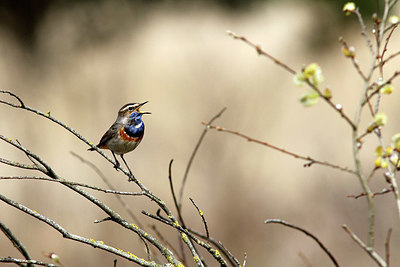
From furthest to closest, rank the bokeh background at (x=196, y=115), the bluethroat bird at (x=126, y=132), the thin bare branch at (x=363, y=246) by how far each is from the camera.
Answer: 1. the bokeh background at (x=196, y=115)
2. the bluethroat bird at (x=126, y=132)
3. the thin bare branch at (x=363, y=246)

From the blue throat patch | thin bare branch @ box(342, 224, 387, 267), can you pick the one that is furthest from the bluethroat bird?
thin bare branch @ box(342, 224, 387, 267)

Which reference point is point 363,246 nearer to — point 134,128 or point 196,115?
point 134,128

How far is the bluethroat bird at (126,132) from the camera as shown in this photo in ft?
6.18

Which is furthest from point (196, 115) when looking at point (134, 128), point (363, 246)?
point (363, 246)

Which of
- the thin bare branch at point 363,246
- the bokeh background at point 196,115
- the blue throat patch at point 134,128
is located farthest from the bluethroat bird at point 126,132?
the bokeh background at point 196,115

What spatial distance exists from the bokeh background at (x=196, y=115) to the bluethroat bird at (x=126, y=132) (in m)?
3.60

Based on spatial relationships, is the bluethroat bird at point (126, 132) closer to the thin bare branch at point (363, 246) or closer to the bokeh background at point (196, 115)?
the thin bare branch at point (363, 246)

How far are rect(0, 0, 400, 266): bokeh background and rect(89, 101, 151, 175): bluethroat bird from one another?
3.60 metres

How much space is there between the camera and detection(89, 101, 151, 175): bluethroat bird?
1884mm

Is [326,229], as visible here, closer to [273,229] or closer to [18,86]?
[273,229]

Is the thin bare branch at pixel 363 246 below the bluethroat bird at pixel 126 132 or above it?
below

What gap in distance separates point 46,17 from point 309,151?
3590 mm

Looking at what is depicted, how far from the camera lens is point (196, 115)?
659cm

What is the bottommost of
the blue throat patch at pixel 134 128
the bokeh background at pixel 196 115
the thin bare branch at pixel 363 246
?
the thin bare branch at pixel 363 246
